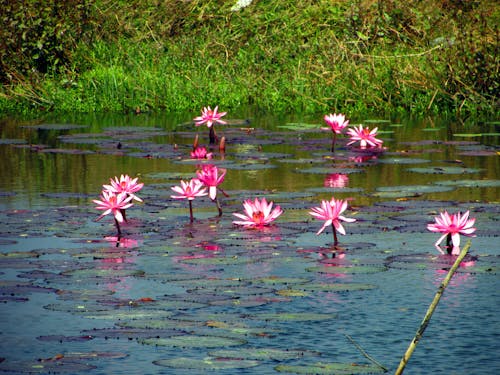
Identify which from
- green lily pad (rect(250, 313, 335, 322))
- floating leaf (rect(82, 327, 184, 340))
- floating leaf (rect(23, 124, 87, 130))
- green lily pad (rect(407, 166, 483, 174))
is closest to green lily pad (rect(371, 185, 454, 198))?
green lily pad (rect(407, 166, 483, 174))

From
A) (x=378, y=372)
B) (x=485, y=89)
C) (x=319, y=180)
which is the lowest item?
(x=378, y=372)

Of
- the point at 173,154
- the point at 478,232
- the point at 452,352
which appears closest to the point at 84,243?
the point at 478,232

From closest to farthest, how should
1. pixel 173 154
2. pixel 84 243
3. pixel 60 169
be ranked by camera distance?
pixel 84 243 < pixel 60 169 < pixel 173 154

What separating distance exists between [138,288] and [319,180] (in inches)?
147

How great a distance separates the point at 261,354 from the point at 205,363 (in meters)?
0.24

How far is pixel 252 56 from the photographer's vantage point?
1772cm

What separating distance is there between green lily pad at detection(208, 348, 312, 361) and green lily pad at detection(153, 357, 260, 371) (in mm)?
63

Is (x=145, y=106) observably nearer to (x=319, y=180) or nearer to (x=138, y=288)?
(x=319, y=180)

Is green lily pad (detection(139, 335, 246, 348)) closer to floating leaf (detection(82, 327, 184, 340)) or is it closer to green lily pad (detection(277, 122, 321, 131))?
floating leaf (detection(82, 327, 184, 340))

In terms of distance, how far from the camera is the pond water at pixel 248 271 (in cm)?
427

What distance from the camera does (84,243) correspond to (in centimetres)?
645

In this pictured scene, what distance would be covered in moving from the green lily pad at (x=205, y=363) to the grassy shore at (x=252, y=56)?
33.2ft

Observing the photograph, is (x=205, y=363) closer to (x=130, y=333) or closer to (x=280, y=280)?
(x=130, y=333)

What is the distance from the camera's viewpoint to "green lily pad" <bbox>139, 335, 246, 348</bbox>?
429 centimetres
